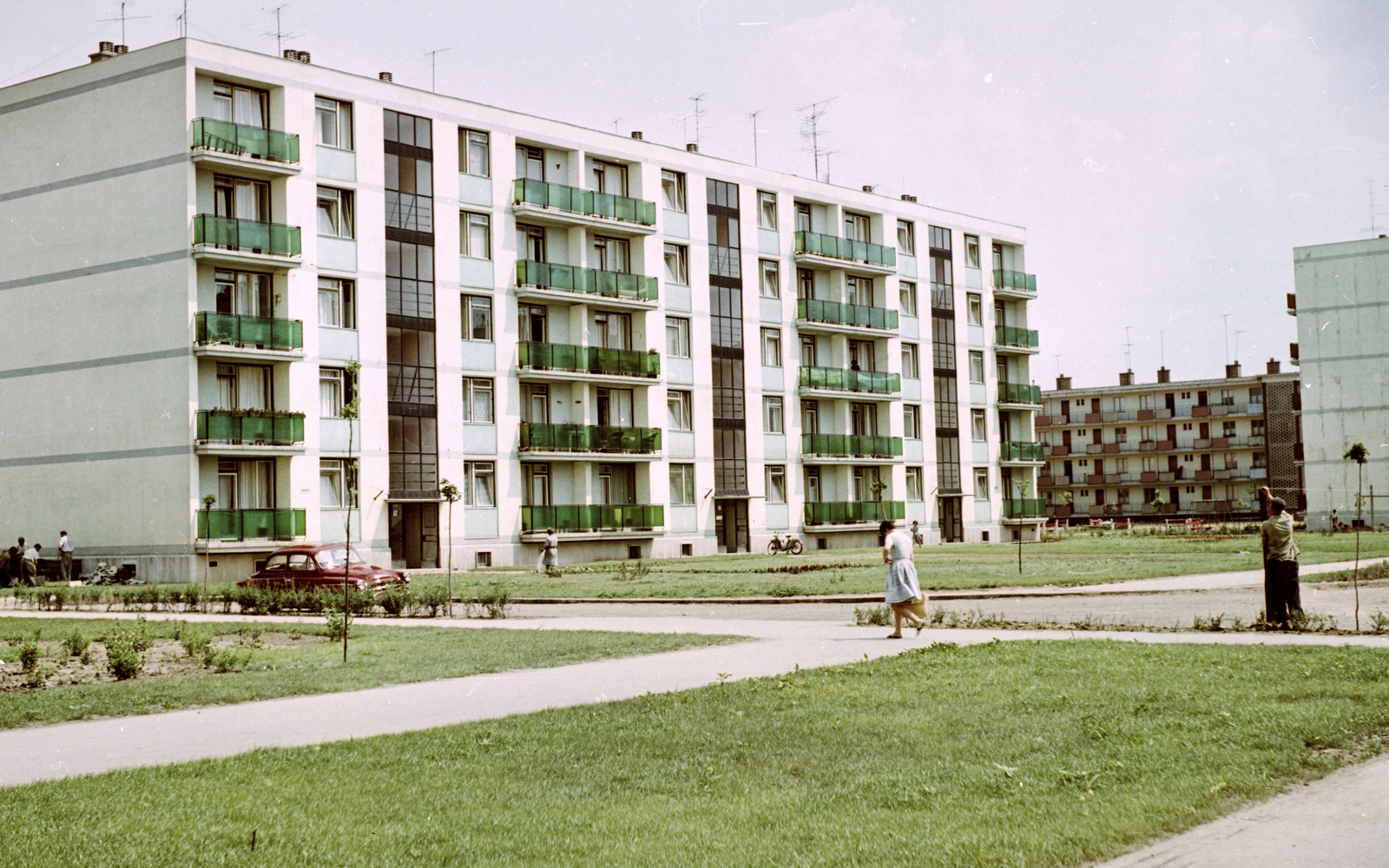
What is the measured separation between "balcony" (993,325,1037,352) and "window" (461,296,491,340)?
113 ft

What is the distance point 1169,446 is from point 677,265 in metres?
76.7

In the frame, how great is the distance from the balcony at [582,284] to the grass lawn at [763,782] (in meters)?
42.4

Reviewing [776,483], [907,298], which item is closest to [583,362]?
[776,483]

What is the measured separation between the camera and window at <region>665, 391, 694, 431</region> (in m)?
59.6

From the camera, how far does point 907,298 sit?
236 ft

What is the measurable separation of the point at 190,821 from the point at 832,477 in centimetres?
6070

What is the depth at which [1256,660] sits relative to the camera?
13.3 m

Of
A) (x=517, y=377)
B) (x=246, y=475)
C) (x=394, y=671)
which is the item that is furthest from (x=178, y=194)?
(x=394, y=671)

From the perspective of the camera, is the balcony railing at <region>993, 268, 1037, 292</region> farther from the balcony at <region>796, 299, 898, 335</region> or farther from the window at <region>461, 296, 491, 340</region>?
the window at <region>461, 296, 491, 340</region>

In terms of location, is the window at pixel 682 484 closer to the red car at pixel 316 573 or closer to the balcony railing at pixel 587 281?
the balcony railing at pixel 587 281

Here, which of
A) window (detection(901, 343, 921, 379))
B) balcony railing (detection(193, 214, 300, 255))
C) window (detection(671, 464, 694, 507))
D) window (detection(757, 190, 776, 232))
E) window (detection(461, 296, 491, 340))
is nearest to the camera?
balcony railing (detection(193, 214, 300, 255))

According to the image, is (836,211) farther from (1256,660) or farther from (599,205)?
(1256,660)

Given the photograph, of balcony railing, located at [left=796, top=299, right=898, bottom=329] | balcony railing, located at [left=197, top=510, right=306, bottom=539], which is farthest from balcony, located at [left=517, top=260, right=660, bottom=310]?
balcony railing, located at [left=197, top=510, right=306, bottom=539]

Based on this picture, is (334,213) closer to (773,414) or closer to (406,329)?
(406,329)
